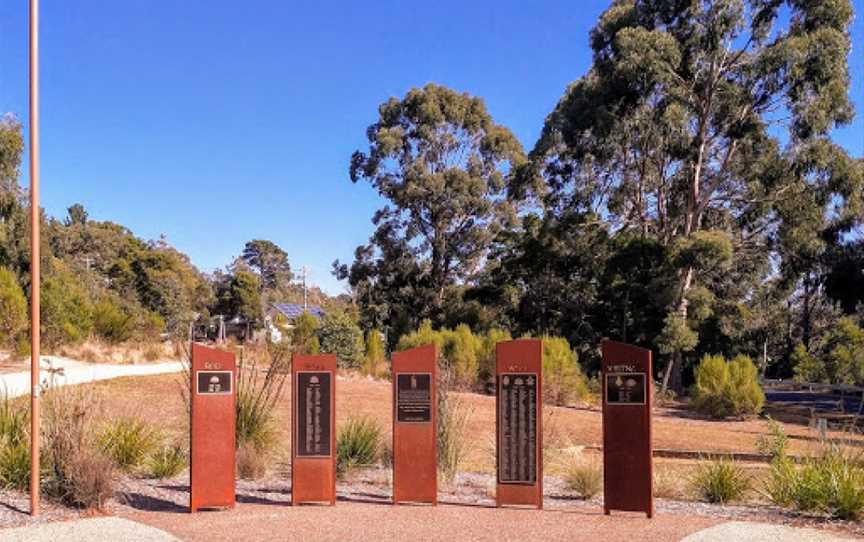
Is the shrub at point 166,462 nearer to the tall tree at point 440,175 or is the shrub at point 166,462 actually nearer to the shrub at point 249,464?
the shrub at point 249,464

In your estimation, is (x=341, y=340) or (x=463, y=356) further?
(x=341, y=340)

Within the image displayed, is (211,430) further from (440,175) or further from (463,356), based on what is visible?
(440,175)

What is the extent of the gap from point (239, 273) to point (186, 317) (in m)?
14.8

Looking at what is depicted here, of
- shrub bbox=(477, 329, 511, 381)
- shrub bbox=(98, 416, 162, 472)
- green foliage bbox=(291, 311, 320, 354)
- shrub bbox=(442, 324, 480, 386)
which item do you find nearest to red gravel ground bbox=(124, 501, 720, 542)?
shrub bbox=(98, 416, 162, 472)

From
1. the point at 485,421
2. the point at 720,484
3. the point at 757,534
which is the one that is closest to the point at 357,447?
the point at 720,484

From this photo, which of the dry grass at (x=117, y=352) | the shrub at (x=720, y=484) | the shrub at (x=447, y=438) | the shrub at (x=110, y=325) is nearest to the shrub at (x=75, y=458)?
the shrub at (x=447, y=438)

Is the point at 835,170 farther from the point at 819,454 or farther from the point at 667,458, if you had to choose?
the point at 819,454

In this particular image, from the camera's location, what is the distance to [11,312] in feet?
82.7

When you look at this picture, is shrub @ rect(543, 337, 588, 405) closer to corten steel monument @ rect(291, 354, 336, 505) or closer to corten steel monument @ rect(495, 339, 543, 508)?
corten steel monument @ rect(495, 339, 543, 508)

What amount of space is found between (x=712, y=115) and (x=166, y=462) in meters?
24.7

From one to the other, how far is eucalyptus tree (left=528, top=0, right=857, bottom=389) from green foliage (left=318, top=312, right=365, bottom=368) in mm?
10464

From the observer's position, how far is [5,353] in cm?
2502

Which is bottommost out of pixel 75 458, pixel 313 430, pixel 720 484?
pixel 720 484

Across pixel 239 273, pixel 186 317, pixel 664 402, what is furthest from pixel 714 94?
pixel 239 273
